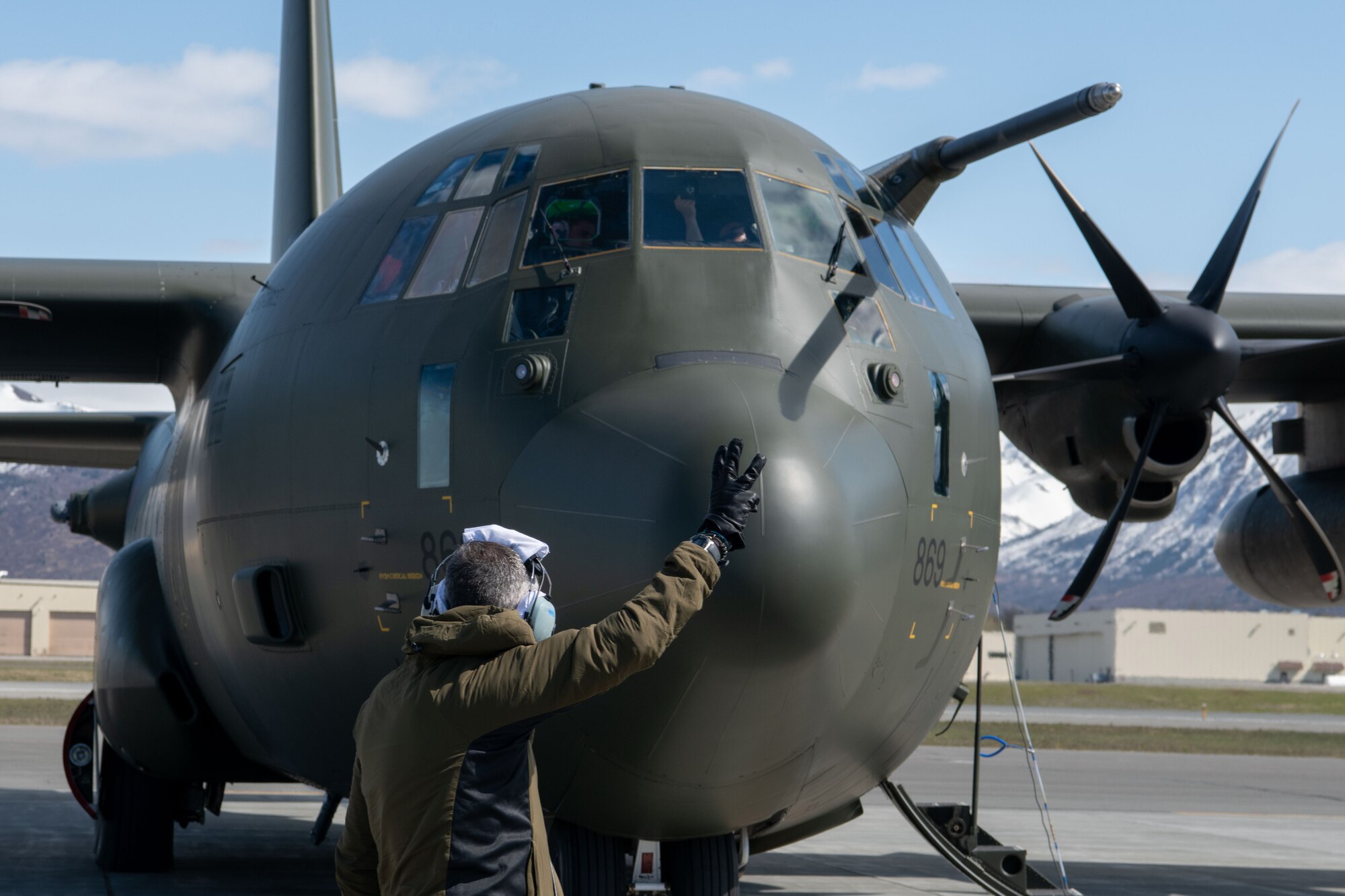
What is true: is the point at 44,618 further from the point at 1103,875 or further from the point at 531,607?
the point at 531,607

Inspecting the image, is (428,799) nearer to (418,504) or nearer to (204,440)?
(418,504)

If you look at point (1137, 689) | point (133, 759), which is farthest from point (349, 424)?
point (1137, 689)

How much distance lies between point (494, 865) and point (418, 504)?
243 centimetres

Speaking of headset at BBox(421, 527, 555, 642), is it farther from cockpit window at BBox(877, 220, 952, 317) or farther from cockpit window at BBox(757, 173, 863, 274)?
cockpit window at BBox(877, 220, 952, 317)

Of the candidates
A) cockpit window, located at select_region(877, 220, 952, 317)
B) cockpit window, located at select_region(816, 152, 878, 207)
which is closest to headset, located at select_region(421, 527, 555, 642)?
cockpit window, located at select_region(877, 220, 952, 317)

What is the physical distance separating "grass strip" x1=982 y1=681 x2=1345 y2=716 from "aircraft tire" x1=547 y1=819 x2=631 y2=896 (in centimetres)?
5381

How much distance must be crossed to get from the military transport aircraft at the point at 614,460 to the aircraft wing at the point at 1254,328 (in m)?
4.17

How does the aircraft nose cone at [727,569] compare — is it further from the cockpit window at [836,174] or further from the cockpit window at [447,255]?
the cockpit window at [836,174]

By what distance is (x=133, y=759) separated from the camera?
9000mm

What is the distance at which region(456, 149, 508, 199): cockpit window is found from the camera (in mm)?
6934

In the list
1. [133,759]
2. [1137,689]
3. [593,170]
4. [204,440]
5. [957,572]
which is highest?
[593,170]

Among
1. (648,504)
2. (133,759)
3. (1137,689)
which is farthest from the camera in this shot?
(1137,689)

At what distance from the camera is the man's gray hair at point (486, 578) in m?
4.07

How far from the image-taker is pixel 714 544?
4.36 metres
